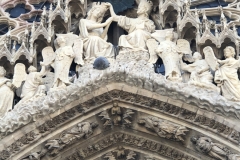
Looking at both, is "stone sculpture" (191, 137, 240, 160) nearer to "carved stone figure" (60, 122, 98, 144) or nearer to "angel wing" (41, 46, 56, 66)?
"carved stone figure" (60, 122, 98, 144)

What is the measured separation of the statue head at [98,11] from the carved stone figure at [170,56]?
4.66 feet

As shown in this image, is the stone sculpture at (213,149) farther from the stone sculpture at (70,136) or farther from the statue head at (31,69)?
the statue head at (31,69)

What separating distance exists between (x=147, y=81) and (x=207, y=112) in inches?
42.0

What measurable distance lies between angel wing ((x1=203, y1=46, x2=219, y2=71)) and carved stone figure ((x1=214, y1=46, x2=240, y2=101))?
0.09 meters

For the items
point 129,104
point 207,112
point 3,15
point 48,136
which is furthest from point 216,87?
point 3,15

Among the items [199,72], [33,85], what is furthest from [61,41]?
[199,72]

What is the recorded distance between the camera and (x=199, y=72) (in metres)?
12.4

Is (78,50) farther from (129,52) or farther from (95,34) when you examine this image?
(129,52)

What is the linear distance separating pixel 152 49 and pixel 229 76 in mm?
1547

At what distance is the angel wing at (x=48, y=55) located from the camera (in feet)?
43.1

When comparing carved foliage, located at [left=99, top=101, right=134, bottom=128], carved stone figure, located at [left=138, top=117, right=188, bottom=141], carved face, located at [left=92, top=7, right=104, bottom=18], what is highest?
carved face, located at [left=92, top=7, right=104, bottom=18]

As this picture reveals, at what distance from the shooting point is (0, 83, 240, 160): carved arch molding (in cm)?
1173

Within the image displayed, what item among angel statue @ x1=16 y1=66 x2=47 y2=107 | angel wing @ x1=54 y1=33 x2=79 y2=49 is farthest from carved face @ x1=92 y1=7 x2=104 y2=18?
angel statue @ x1=16 y1=66 x2=47 y2=107

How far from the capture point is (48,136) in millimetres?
11961
